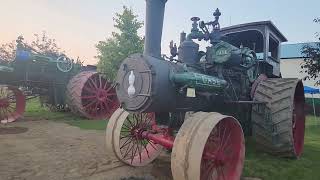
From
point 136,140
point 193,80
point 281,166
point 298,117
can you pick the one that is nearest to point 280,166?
point 281,166

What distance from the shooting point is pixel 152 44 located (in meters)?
4.63

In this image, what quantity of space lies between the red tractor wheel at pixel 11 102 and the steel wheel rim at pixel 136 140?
21.9ft

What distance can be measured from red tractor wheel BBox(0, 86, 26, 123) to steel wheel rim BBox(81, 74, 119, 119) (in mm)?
2037

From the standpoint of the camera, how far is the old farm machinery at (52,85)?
11133 millimetres

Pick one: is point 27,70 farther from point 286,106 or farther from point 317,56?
point 317,56

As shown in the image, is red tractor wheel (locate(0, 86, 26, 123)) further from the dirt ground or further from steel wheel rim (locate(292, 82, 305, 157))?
steel wheel rim (locate(292, 82, 305, 157))

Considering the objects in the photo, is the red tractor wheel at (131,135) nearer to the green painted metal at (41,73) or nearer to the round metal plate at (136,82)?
the round metal plate at (136,82)

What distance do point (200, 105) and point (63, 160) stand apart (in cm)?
246

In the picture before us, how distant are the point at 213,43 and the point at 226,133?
2064mm

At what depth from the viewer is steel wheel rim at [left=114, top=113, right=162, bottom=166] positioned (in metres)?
5.25

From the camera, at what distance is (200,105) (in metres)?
5.20

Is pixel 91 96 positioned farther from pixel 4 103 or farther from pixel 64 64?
pixel 4 103

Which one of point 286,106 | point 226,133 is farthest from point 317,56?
point 226,133

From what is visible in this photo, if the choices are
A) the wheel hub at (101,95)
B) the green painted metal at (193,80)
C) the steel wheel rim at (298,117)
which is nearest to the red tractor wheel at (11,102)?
the wheel hub at (101,95)
